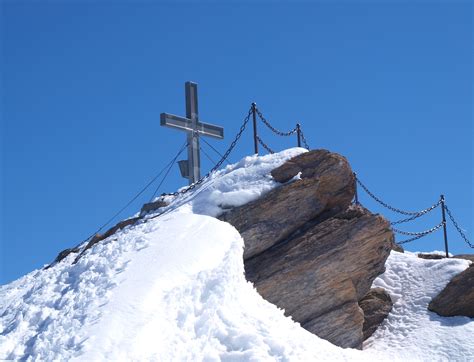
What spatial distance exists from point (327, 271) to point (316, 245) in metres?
0.58

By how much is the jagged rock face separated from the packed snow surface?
449 mm

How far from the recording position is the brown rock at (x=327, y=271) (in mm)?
14328

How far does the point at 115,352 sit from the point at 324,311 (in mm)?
5402

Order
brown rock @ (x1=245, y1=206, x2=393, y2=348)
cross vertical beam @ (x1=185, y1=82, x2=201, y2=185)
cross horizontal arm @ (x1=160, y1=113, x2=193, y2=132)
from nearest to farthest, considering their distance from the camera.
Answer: brown rock @ (x1=245, y1=206, x2=393, y2=348) → cross horizontal arm @ (x1=160, y1=113, x2=193, y2=132) → cross vertical beam @ (x1=185, y1=82, x2=201, y2=185)

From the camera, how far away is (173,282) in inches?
485

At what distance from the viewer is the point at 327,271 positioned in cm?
1479

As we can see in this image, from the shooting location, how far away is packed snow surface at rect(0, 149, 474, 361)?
1106 cm

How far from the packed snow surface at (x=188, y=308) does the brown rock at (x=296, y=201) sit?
1.08ft

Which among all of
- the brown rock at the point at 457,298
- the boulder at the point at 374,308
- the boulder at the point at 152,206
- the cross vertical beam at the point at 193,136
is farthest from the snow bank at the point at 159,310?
the cross vertical beam at the point at 193,136

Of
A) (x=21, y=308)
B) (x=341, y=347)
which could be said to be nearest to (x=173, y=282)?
(x=21, y=308)

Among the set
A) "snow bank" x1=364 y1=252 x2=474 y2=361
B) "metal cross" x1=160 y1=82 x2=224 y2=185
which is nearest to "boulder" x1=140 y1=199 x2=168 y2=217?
"metal cross" x1=160 y1=82 x2=224 y2=185

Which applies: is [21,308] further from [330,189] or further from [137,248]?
[330,189]

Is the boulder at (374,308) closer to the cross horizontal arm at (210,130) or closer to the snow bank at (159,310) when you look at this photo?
the snow bank at (159,310)

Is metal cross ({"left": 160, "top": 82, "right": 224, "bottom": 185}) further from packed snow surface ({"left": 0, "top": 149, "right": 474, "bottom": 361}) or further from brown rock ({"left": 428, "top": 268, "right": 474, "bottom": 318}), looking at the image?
brown rock ({"left": 428, "top": 268, "right": 474, "bottom": 318})
